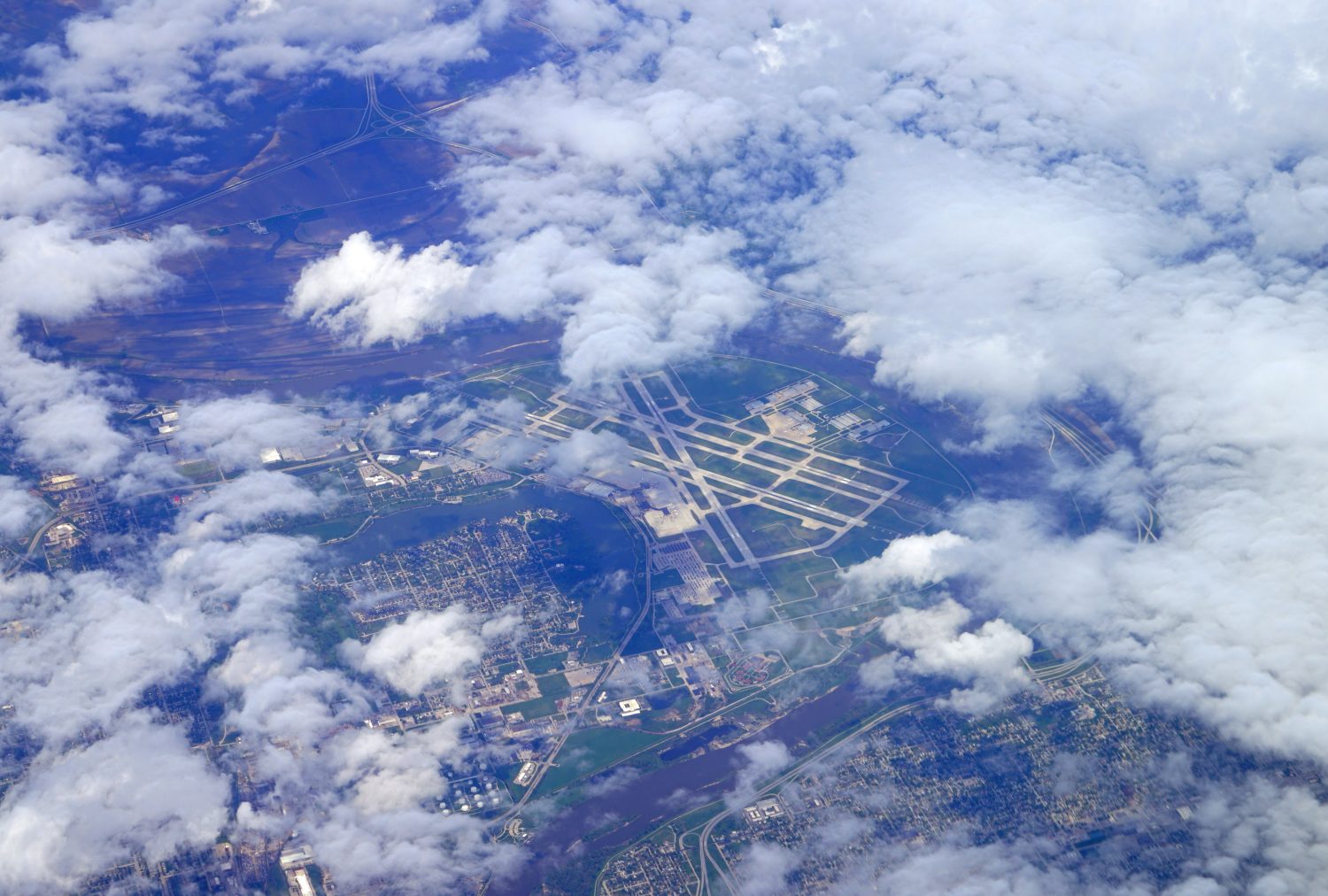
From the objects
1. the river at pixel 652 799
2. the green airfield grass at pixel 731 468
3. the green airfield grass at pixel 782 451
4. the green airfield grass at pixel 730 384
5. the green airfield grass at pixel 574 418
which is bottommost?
the river at pixel 652 799

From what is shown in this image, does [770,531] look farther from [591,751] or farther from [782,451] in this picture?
[591,751]

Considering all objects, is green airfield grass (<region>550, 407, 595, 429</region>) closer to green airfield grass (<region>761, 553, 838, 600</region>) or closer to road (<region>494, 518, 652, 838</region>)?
road (<region>494, 518, 652, 838</region>)

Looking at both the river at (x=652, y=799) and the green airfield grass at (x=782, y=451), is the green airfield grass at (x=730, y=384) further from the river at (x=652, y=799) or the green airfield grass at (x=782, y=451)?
the river at (x=652, y=799)

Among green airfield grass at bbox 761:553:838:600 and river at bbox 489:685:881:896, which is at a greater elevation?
green airfield grass at bbox 761:553:838:600

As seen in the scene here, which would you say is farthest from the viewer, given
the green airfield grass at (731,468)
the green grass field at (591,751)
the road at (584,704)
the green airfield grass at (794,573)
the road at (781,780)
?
the green airfield grass at (731,468)

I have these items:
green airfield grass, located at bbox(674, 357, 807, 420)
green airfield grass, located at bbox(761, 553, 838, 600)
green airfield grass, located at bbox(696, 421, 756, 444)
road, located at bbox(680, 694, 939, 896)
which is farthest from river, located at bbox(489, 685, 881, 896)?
green airfield grass, located at bbox(674, 357, 807, 420)

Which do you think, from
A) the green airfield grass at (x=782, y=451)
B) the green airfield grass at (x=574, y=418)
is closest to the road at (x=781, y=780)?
the green airfield grass at (x=782, y=451)

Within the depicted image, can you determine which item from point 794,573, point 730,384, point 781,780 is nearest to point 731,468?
point 730,384

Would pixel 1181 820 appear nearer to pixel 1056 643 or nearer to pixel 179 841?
pixel 1056 643

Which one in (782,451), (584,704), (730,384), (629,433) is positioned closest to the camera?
(584,704)

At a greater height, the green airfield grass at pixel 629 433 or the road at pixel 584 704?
the green airfield grass at pixel 629 433

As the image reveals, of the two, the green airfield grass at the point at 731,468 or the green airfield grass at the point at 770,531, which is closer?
the green airfield grass at the point at 770,531

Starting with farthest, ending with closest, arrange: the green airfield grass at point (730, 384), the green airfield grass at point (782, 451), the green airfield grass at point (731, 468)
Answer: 1. the green airfield grass at point (730, 384)
2. the green airfield grass at point (782, 451)
3. the green airfield grass at point (731, 468)
